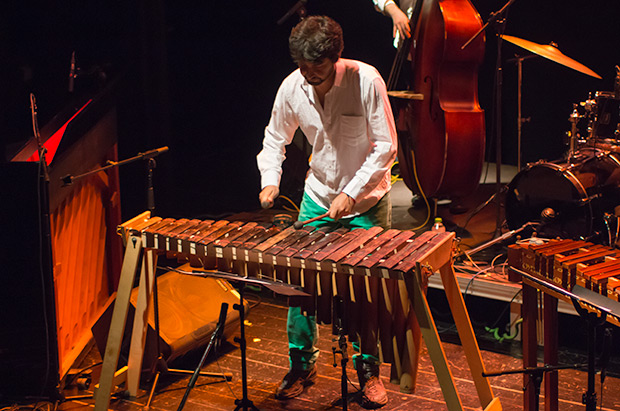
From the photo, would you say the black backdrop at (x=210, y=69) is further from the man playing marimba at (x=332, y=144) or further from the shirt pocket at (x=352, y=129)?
the shirt pocket at (x=352, y=129)

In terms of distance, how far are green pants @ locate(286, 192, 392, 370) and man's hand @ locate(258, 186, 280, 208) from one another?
0.20m

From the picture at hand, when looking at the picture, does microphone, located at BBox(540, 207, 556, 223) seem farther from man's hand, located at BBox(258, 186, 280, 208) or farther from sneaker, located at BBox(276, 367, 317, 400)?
man's hand, located at BBox(258, 186, 280, 208)

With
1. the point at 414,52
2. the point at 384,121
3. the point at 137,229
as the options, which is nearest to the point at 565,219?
the point at 414,52

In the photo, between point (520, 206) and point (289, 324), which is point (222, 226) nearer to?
point (289, 324)

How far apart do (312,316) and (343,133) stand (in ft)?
2.82

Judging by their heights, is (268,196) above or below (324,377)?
above

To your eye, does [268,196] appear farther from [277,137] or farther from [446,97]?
[446,97]

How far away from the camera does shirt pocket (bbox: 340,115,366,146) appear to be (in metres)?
3.21

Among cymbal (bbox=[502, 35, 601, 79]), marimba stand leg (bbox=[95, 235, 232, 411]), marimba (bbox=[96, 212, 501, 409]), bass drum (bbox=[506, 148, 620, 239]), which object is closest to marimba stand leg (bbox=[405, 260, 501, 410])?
marimba (bbox=[96, 212, 501, 409])

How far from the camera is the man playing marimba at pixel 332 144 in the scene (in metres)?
2.99

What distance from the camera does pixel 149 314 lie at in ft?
11.5

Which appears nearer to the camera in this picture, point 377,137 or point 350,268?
point 350,268

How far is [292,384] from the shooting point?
3.48 meters

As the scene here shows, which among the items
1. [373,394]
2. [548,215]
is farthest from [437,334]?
[548,215]
